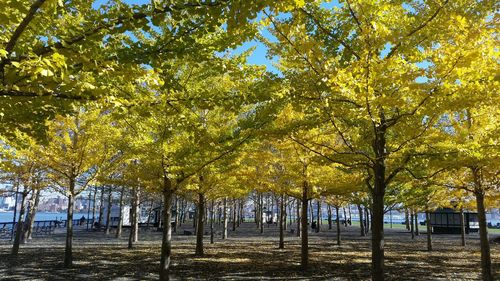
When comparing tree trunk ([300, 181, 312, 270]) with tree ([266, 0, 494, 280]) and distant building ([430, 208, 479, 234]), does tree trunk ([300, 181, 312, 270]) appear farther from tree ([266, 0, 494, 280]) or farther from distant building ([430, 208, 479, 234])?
distant building ([430, 208, 479, 234])

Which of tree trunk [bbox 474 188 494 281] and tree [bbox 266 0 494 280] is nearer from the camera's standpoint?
tree [bbox 266 0 494 280]

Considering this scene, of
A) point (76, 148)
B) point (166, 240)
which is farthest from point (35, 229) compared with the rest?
point (166, 240)

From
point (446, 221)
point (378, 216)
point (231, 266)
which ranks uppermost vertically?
point (378, 216)

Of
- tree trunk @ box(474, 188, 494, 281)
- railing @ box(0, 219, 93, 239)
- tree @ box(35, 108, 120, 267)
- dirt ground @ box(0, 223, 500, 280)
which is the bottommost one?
railing @ box(0, 219, 93, 239)

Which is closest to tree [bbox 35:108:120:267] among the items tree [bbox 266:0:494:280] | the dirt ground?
the dirt ground

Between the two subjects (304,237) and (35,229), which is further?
(35,229)

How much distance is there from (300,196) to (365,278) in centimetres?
415

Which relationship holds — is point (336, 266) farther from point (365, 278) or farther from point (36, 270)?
point (36, 270)

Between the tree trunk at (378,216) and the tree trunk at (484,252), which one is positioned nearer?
the tree trunk at (378,216)

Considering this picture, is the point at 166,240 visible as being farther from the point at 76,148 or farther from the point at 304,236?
the point at 76,148

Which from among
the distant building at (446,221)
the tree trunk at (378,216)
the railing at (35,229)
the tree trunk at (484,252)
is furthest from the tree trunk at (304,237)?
the distant building at (446,221)

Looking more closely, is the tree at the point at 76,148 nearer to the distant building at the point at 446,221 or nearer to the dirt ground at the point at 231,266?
the dirt ground at the point at 231,266

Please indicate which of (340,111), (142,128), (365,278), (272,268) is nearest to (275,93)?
(340,111)

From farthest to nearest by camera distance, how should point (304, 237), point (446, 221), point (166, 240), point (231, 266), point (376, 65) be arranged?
point (446, 221) < point (231, 266) < point (304, 237) < point (166, 240) < point (376, 65)
